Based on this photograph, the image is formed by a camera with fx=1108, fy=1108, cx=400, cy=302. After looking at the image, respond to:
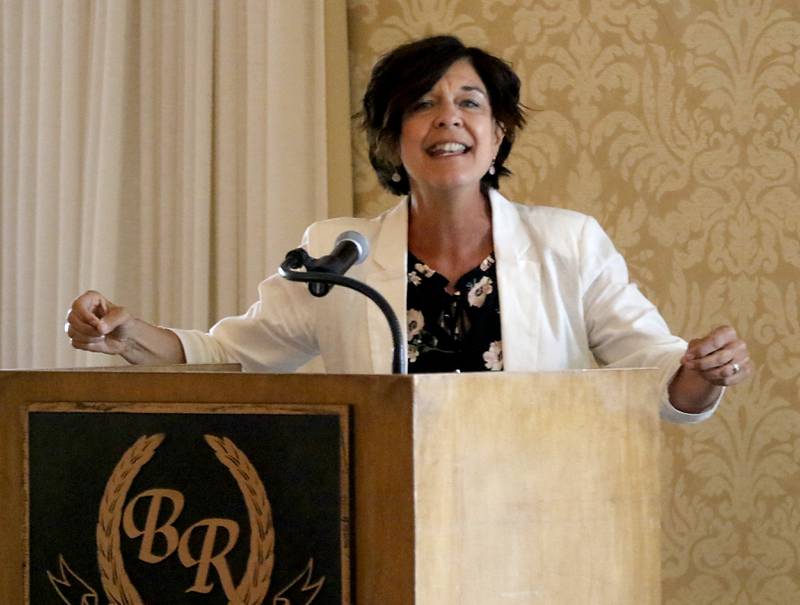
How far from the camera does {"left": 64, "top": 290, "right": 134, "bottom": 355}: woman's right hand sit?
1706 millimetres

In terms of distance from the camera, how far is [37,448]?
49.5 inches

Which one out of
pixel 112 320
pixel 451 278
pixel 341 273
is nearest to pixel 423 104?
pixel 451 278

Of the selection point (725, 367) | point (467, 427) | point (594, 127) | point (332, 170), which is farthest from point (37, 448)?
point (594, 127)

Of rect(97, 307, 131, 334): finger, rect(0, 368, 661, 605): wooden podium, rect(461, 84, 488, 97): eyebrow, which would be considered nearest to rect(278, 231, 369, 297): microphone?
rect(0, 368, 661, 605): wooden podium

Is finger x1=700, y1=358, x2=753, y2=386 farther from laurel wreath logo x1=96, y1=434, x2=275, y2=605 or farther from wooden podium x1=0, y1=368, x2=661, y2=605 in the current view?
laurel wreath logo x1=96, y1=434, x2=275, y2=605

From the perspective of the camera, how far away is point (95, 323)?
1.70 m

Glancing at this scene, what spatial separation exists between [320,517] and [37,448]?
1.18 feet

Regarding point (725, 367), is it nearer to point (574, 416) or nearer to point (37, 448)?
point (574, 416)

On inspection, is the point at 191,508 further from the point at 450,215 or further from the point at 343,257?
the point at 450,215

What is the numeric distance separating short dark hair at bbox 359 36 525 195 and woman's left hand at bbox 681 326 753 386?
2.15 feet

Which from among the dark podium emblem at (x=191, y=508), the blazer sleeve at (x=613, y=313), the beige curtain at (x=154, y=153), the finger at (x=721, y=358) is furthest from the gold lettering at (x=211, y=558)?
the beige curtain at (x=154, y=153)

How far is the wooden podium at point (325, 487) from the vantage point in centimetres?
111

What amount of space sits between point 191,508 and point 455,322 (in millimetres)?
845

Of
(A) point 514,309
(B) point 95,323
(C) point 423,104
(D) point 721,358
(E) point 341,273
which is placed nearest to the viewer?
(E) point 341,273
